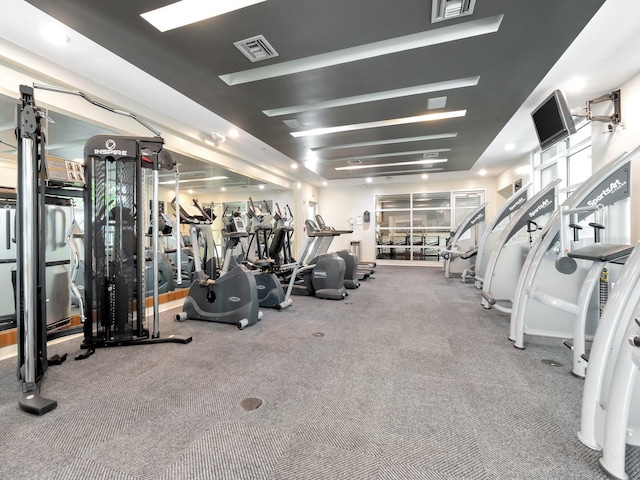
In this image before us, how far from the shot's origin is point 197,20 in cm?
242

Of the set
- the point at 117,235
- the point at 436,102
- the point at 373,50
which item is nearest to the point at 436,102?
the point at 436,102

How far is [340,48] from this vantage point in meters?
2.77

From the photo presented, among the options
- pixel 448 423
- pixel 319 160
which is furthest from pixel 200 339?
pixel 319 160

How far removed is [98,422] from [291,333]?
187 centimetres

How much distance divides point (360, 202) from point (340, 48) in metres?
8.64

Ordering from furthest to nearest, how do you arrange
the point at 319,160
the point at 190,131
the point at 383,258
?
the point at 383,258, the point at 319,160, the point at 190,131

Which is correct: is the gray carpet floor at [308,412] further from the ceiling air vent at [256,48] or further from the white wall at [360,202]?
the white wall at [360,202]

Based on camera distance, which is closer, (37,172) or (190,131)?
(37,172)

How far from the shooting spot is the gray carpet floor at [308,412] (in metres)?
1.41

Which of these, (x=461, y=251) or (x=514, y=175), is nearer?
(x=461, y=251)

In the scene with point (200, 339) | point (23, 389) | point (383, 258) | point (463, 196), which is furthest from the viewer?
point (383, 258)

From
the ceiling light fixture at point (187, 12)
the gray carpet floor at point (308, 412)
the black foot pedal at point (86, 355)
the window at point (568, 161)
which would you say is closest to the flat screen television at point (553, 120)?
the window at point (568, 161)

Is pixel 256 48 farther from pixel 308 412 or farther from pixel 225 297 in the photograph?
pixel 308 412

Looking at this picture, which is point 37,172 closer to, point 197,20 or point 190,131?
point 197,20
